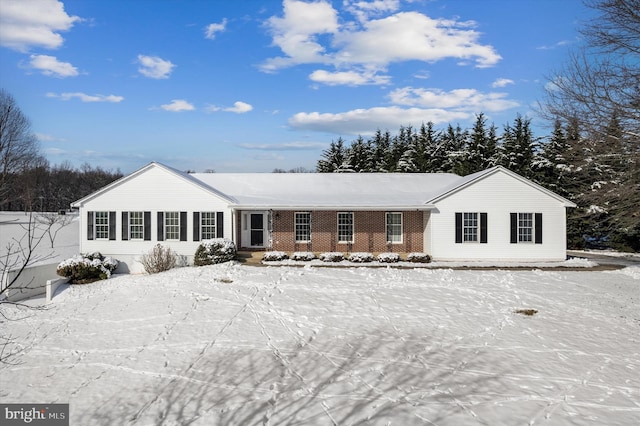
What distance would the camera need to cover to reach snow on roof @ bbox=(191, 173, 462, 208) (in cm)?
2154

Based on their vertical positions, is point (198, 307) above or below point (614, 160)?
below

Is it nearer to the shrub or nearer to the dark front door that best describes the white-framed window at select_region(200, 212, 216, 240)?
the shrub

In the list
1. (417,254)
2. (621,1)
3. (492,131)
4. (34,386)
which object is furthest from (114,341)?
(492,131)

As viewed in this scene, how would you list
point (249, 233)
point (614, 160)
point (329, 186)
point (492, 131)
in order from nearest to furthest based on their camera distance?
point (614, 160) → point (249, 233) → point (329, 186) → point (492, 131)

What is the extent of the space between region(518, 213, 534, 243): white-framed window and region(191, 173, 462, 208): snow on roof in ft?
13.0

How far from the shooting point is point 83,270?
18.4 meters

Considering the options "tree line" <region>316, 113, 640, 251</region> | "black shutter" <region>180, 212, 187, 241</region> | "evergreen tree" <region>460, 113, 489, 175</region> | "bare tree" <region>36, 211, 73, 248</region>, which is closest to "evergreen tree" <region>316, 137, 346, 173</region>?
"tree line" <region>316, 113, 640, 251</region>

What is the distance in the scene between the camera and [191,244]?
20625 mm

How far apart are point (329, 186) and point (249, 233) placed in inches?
225

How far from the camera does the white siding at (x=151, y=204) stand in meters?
20.7

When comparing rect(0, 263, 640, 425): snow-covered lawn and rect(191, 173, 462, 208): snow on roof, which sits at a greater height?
rect(191, 173, 462, 208): snow on roof

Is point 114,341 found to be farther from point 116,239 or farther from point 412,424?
point 116,239

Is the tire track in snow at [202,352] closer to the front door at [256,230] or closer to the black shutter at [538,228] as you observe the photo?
the front door at [256,230]

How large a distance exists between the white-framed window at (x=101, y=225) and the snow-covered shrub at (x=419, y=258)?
15505 millimetres
